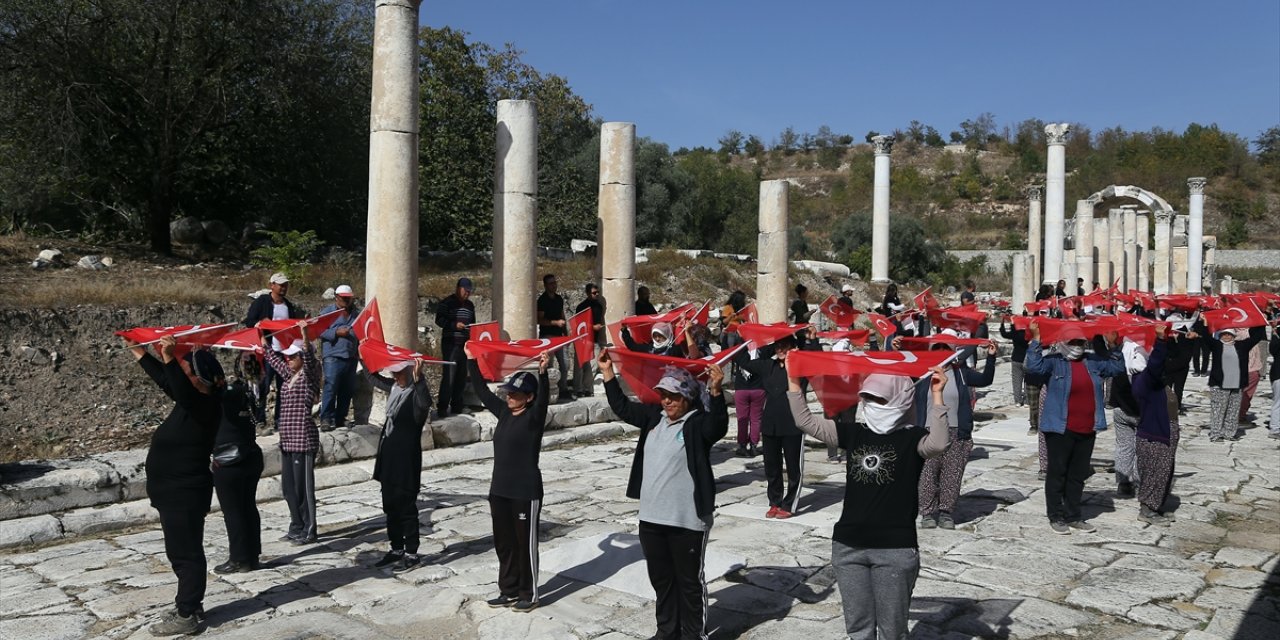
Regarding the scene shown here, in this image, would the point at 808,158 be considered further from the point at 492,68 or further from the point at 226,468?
the point at 226,468

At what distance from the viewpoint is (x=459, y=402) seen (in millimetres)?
12664

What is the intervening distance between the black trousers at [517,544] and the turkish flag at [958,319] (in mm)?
7717

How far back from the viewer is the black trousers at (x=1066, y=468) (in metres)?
8.70

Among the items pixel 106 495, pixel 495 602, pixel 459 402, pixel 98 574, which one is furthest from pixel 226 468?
pixel 459 402

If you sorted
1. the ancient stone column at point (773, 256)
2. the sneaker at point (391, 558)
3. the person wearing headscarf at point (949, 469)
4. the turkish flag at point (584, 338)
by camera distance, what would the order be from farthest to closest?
the ancient stone column at point (773, 256), the turkish flag at point (584, 338), the person wearing headscarf at point (949, 469), the sneaker at point (391, 558)

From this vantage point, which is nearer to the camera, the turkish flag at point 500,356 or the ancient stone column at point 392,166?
the turkish flag at point 500,356

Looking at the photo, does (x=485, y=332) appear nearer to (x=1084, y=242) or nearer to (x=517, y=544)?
(x=517, y=544)

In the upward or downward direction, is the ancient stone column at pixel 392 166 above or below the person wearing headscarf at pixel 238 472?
above

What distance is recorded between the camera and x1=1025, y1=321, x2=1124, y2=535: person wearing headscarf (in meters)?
8.52

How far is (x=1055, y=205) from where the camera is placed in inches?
1246

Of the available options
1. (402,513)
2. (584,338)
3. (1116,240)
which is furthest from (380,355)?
(1116,240)

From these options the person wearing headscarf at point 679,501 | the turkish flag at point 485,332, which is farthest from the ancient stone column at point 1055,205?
the person wearing headscarf at point 679,501

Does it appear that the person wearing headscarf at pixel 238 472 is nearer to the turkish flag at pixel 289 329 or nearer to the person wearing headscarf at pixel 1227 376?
the turkish flag at pixel 289 329

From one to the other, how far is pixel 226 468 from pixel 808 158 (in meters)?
98.0
